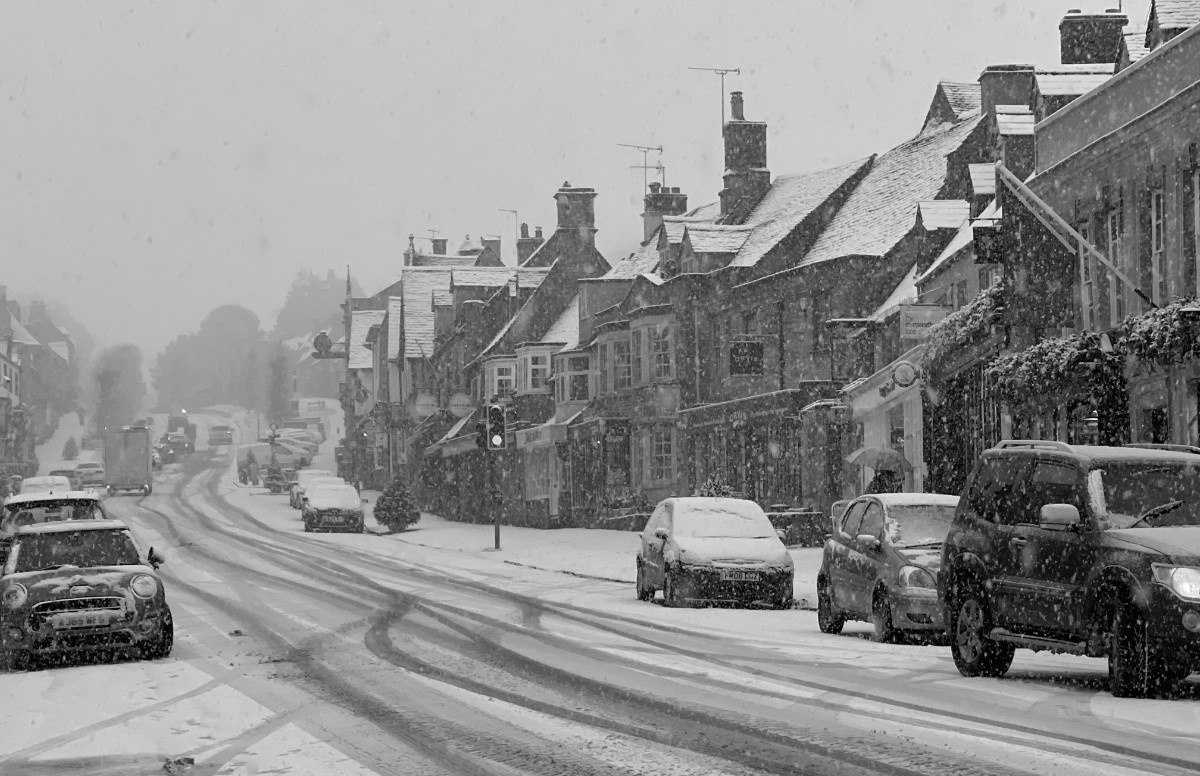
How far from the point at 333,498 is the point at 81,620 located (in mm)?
36397

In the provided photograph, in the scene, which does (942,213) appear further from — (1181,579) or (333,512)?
(1181,579)

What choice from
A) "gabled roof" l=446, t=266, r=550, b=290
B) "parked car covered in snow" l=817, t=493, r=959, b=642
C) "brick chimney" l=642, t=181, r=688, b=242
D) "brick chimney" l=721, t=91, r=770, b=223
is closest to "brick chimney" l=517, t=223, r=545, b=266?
"gabled roof" l=446, t=266, r=550, b=290

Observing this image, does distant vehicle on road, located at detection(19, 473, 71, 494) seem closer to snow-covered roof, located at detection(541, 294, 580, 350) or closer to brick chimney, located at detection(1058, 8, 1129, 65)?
snow-covered roof, located at detection(541, 294, 580, 350)

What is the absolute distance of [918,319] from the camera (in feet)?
110

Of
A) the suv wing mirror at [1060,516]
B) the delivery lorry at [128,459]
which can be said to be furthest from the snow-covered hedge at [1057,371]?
the delivery lorry at [128,459]

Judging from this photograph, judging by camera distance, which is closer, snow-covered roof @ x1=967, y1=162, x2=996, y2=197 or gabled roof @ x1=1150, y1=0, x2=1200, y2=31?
gabled roof @ x1=1150, y1=0, x2=1200, y2=31

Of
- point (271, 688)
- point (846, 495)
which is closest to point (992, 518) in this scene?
point (271, 688)

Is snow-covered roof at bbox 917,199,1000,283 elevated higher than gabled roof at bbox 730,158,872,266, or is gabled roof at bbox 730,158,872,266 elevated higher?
gabled roof at bbox 730,158,872,266

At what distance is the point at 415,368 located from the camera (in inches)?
3233

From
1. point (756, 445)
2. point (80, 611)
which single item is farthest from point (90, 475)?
point (80, 611)

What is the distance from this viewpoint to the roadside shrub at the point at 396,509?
52375mm

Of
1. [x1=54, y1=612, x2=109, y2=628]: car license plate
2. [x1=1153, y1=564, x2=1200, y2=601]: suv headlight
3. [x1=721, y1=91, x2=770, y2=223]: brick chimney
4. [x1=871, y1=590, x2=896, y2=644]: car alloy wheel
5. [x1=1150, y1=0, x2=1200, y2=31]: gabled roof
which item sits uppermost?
[x1=721, y1=91, x2=770, y2=223]: brick chimney

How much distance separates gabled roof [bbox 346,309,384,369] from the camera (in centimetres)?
10625

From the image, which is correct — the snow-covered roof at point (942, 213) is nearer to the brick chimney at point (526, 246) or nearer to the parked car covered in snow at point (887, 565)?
the parked car covered in snow at point (887, 565)
